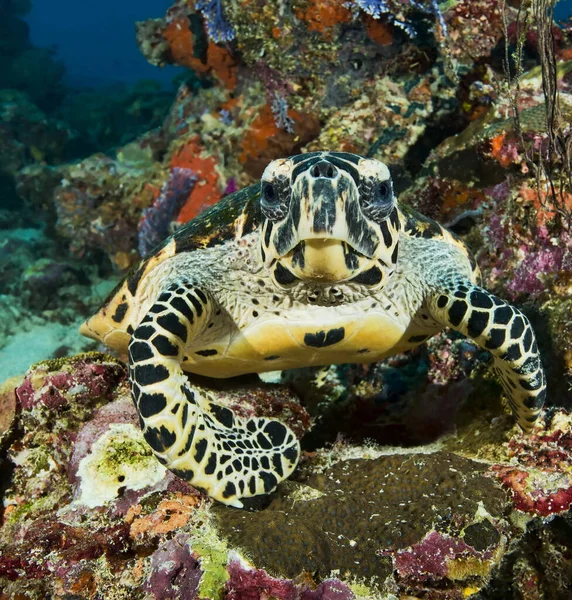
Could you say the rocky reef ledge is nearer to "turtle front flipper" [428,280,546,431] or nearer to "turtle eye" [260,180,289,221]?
"turtle front flipper" [428,280,546,431]

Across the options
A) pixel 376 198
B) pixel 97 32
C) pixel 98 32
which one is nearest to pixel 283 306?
pixel 376 198

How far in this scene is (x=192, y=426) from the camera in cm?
190

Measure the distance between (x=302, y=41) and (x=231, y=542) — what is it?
5.37m

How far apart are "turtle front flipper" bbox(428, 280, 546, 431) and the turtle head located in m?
0.43

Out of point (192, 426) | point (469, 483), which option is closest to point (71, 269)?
point (192, 426)

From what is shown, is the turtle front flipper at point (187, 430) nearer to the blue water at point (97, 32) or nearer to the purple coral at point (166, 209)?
the purple coral at point (166, 209)

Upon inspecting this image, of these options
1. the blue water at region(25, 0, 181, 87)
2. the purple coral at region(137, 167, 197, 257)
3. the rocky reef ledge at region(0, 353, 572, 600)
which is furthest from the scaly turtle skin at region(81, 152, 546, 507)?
the blue water at region(25, 0, 181, 87)

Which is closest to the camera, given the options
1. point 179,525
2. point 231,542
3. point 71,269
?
point 231,542

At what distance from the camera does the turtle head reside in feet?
5.76

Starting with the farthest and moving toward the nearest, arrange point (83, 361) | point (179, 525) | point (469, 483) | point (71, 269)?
point (71, 269)
point (83, 361)
point (469, 483)
point (179, 525)

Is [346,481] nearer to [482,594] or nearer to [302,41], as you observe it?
[482,594]

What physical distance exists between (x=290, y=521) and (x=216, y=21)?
6.22 meters

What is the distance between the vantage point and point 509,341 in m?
2.06

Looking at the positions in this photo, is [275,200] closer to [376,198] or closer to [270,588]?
[376,198]
